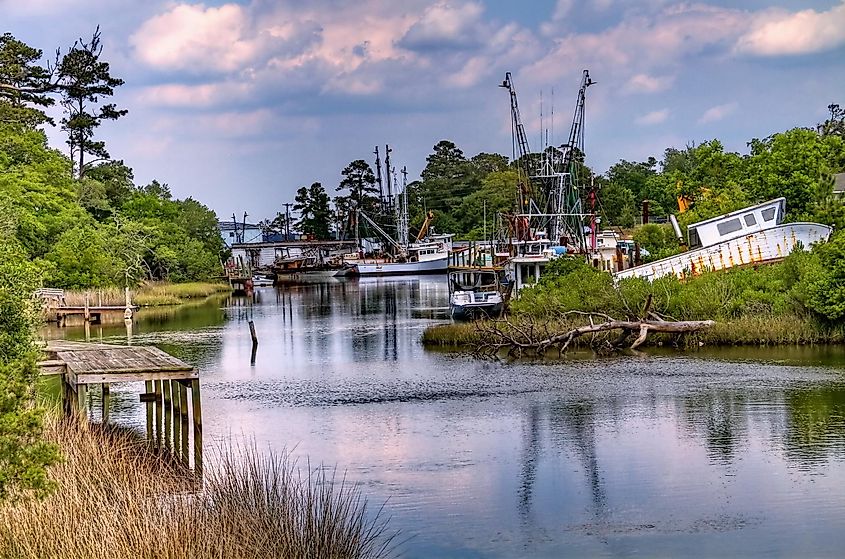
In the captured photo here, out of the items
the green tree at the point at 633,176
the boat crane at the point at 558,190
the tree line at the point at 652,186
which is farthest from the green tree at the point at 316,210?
the boat crane at the point at 558,190

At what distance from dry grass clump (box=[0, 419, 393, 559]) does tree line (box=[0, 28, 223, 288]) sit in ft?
58.0

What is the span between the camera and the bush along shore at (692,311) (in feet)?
117

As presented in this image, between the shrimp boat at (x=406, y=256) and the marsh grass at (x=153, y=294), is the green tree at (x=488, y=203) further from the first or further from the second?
the marsh grass at (x=153, y=294)

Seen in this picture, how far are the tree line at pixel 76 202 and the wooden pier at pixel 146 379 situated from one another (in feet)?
24.6

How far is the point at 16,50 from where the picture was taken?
172 feet

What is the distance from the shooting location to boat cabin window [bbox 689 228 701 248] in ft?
154

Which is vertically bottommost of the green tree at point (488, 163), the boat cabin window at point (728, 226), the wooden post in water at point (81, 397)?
the wooden post in water at point (81, 397)

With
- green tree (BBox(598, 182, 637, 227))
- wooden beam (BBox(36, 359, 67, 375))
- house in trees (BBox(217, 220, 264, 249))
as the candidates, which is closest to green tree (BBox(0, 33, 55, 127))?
wooden beam (BBox(36, 359, 67, 375))

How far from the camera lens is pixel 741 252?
4522 centimetres

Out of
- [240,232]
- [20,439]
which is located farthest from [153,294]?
[240,232]

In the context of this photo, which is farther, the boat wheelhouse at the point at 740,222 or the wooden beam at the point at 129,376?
the boat wheelhouse at the point at 740,222

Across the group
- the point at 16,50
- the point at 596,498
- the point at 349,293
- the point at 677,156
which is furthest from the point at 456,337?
the point at 677,156

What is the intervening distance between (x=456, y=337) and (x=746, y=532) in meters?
25.8

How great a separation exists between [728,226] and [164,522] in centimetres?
3791
